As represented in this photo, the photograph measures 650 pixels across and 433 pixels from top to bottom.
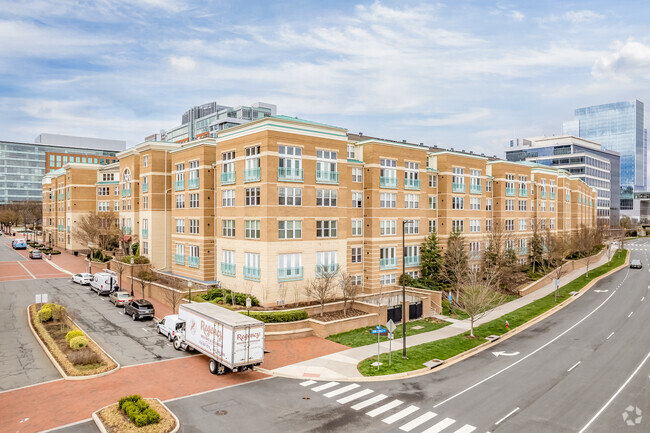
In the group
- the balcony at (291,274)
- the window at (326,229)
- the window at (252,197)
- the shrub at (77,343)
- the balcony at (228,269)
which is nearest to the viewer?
the shrub at (77,343)

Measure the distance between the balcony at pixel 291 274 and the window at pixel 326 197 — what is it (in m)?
6.02

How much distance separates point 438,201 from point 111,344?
36.2 metres

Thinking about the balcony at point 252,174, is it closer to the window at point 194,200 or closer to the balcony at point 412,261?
the window at point 194,200

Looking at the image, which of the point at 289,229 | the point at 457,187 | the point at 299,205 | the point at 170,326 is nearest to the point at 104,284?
the point at 170,326

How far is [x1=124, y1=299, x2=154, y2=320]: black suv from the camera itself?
3508 cm

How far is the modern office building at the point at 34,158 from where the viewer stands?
541 ft

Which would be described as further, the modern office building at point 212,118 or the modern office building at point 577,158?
the modern office building at point 577,158

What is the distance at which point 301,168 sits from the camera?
37125mm

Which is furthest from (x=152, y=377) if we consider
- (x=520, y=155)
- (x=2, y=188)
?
(x=2, y=188)

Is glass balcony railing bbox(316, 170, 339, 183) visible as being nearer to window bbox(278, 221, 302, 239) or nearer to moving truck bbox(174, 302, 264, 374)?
window bbox(278, 221, 302, 239)

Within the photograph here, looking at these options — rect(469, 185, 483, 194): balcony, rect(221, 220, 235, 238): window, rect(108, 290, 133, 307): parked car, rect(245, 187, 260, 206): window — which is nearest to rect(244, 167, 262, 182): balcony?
rect(245, 187, 260, 206): window

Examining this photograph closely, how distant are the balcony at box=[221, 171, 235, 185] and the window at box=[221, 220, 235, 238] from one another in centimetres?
350

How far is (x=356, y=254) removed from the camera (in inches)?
1677

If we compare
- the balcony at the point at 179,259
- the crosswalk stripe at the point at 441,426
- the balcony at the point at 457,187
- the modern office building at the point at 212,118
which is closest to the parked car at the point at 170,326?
the balcony at the point at 179,259
